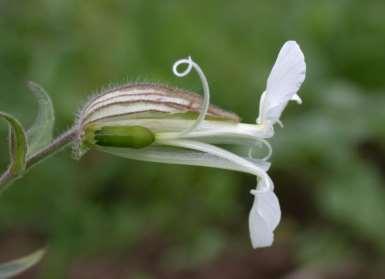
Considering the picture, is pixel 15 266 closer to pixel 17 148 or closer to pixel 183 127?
pixel 17 148

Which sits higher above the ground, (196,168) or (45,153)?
(196,168)

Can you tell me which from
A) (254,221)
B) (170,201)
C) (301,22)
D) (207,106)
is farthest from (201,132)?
(301,22)

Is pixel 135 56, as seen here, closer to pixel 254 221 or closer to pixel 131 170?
pixel 131 170

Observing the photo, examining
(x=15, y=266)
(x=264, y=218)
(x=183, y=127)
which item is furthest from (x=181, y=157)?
(x=15, y=266)

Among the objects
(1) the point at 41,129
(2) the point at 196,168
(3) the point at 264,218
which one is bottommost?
(3) the point at 264,218

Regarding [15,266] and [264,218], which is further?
[15,266]

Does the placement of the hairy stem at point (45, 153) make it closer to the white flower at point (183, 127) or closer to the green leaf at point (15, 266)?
the white flower at point (183, 127)

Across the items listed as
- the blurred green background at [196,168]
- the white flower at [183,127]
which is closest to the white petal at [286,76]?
the white flower at [183,127]
